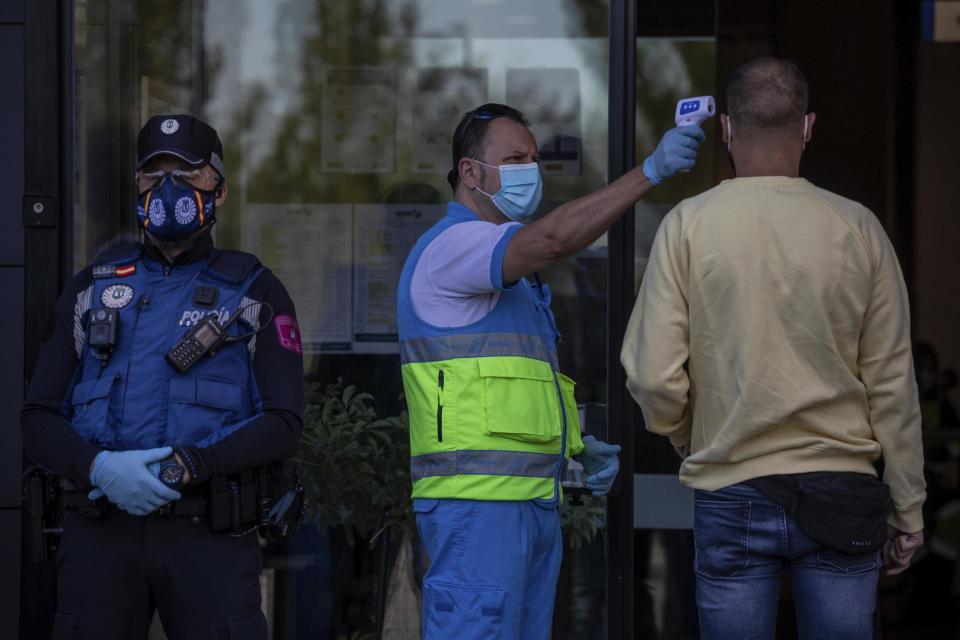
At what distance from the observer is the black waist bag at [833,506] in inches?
109

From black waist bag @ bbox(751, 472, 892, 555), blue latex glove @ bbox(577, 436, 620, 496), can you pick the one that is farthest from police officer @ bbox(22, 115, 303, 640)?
black waist bag @ bbox(751, 472, 892, 555)

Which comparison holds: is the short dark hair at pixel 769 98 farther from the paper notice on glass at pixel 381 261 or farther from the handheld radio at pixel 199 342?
the paper notice on glass at pixel 381 261

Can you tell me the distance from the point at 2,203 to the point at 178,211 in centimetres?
133

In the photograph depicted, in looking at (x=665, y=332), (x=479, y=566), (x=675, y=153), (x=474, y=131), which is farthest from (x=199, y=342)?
(x=675, y=153)

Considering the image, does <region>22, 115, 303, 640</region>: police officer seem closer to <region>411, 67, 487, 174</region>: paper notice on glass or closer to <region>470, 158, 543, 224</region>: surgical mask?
<region>470, 158, 543, 224</region>: surgical mask

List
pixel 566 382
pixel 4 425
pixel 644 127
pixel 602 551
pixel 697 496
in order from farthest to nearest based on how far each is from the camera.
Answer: pixel 644 127 → pixel 602 551 → pixel 4 425 → pixel 566 382 → pixel 697 496

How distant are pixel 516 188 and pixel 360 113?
1888 millimetres

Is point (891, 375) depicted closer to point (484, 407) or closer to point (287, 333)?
point (484, 407)

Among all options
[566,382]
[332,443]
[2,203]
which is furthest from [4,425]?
[566,382]

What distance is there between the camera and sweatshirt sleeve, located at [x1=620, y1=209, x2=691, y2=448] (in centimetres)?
291

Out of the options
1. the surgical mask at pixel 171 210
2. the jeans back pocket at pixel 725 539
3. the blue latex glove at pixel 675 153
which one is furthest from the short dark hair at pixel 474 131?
the jeans back pocket at pixel 725 539

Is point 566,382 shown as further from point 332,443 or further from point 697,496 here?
point 332,443

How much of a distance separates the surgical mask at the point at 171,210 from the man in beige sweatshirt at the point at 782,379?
120 centimetres

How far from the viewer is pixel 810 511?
9.09 ft
